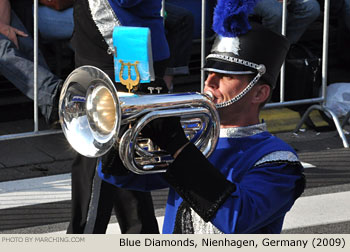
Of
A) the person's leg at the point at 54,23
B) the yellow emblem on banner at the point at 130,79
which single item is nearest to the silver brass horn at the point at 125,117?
the yellow emblem on banner at the point at 130,79

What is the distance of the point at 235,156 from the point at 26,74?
3449 mm

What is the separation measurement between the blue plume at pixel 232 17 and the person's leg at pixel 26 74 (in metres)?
3.23

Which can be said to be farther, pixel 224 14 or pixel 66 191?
pixel 66 191

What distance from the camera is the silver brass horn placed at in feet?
7.78

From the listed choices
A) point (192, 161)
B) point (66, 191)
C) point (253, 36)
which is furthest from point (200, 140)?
point (66, 191)

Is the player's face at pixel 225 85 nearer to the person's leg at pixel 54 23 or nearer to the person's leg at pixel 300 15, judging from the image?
the person's leg at pixel 54 23

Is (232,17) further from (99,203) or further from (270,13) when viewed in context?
(270,13)

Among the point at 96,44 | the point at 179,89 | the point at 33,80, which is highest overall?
the point at 96,44

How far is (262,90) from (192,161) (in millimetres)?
394

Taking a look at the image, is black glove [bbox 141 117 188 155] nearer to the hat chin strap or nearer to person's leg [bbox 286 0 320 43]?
the hat chin strap

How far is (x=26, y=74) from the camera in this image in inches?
227

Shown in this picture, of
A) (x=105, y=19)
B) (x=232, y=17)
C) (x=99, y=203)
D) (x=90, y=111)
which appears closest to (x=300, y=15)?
(x=105, y=19)

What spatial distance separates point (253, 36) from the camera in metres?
2.56

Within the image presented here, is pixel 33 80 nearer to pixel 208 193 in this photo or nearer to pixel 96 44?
pixel 96 44
